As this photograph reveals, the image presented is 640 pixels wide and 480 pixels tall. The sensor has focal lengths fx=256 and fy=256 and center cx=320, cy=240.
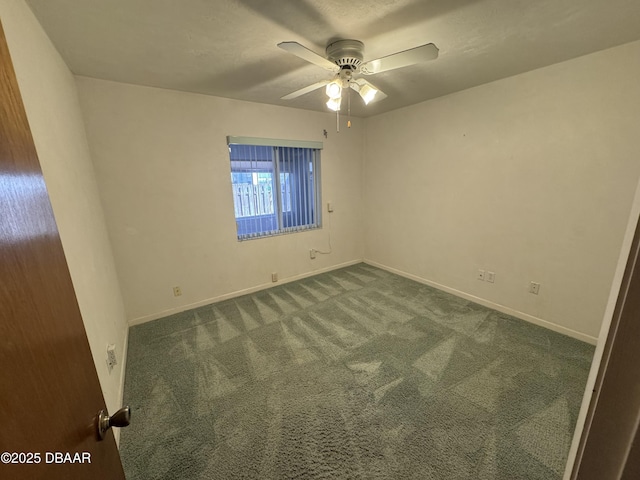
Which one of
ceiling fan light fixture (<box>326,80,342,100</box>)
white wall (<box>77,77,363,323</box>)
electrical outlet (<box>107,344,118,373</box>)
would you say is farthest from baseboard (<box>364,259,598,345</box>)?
electrical outlet (<box>107,344,118,373</box>)

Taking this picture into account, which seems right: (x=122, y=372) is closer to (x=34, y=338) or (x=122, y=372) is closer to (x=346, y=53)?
(x=34, y=338)

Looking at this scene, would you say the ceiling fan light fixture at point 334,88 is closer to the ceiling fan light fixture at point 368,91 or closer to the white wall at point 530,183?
the ceiling fan light fixture at point 368,91

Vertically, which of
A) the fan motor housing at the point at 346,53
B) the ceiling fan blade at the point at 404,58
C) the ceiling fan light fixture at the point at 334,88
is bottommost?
the ceiling fan light fixture at the point at 334,88

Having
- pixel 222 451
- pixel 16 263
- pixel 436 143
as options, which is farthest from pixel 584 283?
pixel 16 263

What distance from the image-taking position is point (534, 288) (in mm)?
2557

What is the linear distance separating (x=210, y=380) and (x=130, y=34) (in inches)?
94.4

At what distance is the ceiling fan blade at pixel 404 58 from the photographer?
1.40 m

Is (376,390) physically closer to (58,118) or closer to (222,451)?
(222,451)

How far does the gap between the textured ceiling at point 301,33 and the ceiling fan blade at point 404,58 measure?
197 mm

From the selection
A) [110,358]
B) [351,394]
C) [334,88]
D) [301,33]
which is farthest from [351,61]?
[110,358]

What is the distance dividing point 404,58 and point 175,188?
2.44 metres

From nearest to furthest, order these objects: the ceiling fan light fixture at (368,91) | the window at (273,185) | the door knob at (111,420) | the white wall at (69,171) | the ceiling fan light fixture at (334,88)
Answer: the door knob at (111,420)
the white wall at (69,171)
the ceiling fan light fixture at (334,88)
the ceiling fan light fixture at (368,91)
the window at (273,185)

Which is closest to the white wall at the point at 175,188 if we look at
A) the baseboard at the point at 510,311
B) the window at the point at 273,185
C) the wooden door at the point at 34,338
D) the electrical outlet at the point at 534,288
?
the window at the point at 273,185

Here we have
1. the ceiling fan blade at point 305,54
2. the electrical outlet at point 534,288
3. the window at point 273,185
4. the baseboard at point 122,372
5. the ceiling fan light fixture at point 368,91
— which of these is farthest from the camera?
the window at point 273,185
